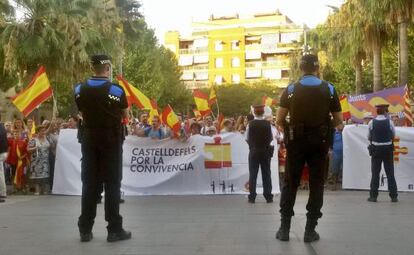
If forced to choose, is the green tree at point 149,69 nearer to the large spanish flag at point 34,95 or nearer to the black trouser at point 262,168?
the large spanish flag at point 34,95

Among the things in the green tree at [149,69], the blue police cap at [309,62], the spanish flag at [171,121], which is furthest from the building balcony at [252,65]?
the blue police cap at [309,62]

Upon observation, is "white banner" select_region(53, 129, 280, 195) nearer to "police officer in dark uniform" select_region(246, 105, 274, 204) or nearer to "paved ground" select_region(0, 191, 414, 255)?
"paved ground" select_region(0, 191, 414, 255)

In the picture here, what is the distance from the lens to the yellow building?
105m

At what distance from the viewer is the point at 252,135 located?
36.2 ft

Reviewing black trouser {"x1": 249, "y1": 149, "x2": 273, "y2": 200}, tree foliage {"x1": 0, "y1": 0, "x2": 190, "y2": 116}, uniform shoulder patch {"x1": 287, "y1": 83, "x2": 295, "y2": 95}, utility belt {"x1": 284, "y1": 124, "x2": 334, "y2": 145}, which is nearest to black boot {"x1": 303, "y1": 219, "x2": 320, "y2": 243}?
utility belt {"x1": 284, "y1": 124, "x2": 334, "y2": 145}

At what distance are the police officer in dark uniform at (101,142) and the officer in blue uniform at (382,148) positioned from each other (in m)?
5.54

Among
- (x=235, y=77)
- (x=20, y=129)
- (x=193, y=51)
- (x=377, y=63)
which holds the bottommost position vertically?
(x=20, y=129)

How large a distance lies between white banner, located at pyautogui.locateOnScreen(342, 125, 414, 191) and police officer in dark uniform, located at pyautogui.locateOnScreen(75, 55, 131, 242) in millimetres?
7607

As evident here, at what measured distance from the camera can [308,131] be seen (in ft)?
21.1

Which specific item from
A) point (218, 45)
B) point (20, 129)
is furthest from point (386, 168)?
point (218, 45)

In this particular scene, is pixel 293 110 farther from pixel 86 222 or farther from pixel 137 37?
pixel 137 37

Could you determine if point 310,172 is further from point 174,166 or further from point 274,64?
point 274,64

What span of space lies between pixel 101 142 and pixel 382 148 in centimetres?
592

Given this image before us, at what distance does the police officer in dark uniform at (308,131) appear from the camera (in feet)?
21.1
